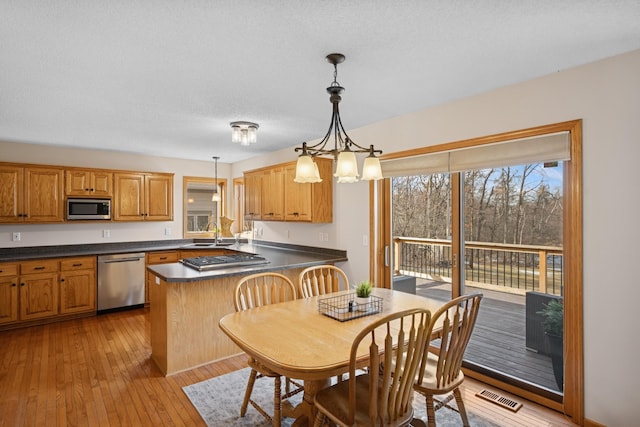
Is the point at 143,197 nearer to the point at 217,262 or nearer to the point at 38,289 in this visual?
the point at 38,289

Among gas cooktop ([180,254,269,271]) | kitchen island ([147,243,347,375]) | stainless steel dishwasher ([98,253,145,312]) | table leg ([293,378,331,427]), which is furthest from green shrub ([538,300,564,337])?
stainless steel dishwasher ([98,253,145,312])

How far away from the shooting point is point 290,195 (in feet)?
14.4

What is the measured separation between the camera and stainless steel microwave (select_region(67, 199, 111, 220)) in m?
4.75

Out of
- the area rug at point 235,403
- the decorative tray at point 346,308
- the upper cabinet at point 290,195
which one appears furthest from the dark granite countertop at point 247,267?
the decorative tray at point 346,308

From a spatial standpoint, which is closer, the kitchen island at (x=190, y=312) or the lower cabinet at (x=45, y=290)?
the kitchen island at (x=190, y=312)

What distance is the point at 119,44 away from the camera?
1985 mm

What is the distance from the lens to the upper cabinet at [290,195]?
13.7 feet

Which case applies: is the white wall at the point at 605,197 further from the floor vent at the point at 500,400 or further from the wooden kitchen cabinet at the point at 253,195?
the wooden kitchen cabinet at the point at 253,195

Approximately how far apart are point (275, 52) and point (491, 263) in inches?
97.5

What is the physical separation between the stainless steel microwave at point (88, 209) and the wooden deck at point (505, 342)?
4.50 metres

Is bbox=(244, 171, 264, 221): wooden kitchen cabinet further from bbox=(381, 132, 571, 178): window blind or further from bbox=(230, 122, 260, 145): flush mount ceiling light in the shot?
bbox=(381, 132, 571, 178): window blind

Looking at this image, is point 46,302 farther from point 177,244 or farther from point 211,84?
point 211,84

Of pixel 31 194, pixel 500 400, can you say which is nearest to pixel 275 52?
pixel 500 400

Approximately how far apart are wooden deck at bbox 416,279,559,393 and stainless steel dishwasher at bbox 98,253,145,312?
3.98 meters
